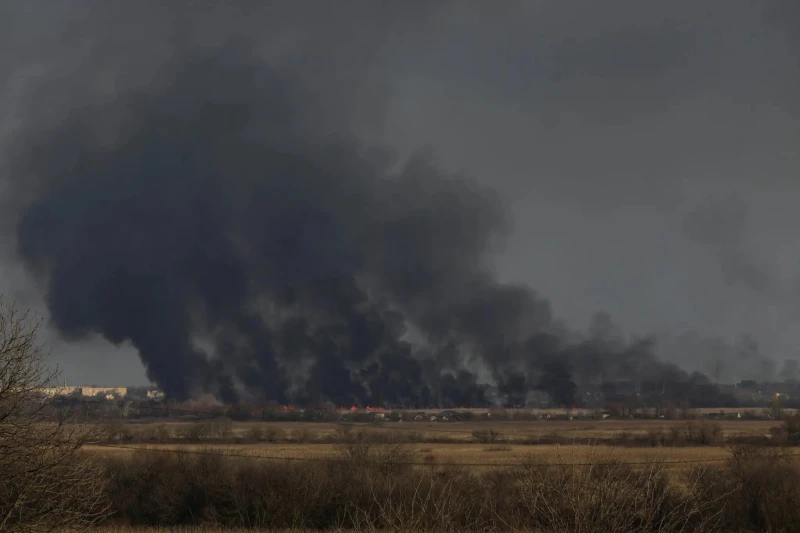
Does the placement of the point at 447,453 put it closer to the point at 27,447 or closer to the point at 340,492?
the point at 340,492

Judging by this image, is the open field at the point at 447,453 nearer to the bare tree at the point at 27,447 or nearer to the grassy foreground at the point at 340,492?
the grassy foreground at the point at 340,492

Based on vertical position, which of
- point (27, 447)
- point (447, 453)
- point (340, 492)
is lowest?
point (447, 453)

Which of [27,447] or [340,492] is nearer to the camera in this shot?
[27,447]

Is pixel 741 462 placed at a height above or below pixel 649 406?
above

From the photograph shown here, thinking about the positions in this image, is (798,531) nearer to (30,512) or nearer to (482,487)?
(482,487)

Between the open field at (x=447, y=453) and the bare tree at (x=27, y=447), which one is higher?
the bare tree at (x=27, y=447)

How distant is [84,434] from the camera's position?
15359mm

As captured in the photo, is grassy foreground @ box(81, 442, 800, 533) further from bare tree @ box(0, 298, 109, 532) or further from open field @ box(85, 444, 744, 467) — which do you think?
bare tree @ box(0, 298, 109, 532)

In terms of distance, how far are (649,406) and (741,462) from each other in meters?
133

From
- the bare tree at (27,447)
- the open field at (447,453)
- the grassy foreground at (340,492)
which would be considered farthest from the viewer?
the open field at (447,453)

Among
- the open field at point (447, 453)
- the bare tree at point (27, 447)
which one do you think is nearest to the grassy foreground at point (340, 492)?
the open field at point (447, 453)

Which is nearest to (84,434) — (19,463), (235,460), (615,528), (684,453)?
(19,463)

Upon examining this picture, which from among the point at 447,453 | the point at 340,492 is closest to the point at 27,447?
the point at 340,492

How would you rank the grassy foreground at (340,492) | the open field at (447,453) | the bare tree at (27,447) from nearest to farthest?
the bare tree at (27,447)
the grassy foreground at (340,492)
the open field at (447,453)
